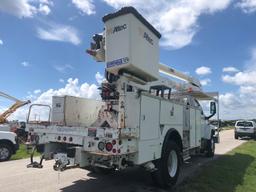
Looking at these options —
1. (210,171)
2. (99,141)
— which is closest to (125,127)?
(99,141)

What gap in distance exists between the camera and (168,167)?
827 cm

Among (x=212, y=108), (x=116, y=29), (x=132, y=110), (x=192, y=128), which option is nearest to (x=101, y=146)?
(x=132, y=110)

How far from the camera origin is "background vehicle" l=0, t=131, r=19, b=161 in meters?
12.9

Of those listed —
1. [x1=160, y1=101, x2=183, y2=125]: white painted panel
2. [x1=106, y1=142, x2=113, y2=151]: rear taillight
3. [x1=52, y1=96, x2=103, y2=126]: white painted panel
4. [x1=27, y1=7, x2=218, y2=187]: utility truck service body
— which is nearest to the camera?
[x1=106, y1=142, x2=113, y2=151]: rear taillight

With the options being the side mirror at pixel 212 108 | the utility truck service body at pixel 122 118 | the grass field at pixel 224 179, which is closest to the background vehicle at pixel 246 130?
the side mirror at pixel 212 108

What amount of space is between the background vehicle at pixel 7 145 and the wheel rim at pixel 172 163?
7.31 meters

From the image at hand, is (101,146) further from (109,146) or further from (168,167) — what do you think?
(168,167)

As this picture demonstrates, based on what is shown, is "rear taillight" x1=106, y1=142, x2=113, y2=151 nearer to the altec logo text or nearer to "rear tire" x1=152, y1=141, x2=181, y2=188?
"rear tire" x1=152, y1=141, x2=181, y2=188

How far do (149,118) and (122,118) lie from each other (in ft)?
3.17

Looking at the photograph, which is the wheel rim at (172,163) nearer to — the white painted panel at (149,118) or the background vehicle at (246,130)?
the white painted panel at (149,118)

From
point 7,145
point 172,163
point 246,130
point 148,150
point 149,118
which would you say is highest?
point 246,130

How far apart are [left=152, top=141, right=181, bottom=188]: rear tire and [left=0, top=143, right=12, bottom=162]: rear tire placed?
7301mm

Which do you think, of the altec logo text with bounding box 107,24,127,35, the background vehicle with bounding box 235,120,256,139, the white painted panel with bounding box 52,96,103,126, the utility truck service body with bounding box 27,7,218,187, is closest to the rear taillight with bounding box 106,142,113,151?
the utility truck service body with bounding box 27,7,218,187

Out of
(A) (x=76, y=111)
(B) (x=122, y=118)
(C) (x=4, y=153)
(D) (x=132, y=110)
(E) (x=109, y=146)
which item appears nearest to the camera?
(E) (x=109, y=146)
